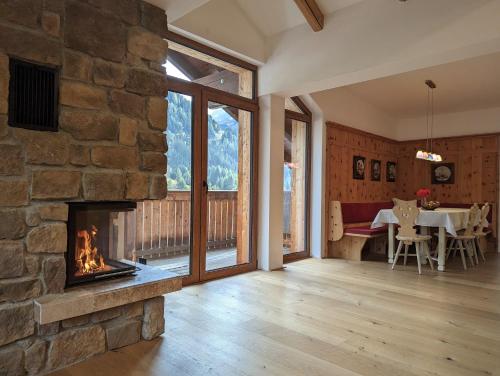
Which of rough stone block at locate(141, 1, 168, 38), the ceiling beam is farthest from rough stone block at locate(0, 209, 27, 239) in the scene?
the ceiling beam

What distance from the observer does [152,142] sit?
2648 mm

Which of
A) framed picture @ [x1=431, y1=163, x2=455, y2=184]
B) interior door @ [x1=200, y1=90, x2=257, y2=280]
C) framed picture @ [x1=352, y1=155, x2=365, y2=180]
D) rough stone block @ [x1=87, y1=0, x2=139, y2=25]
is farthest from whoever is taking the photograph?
framed picture @ [x1=431, y1=163, x2=455, y2=184]

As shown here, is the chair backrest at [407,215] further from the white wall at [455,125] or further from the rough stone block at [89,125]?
the rough stone block at [89,125]

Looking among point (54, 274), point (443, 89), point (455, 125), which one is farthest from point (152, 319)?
point (455, 125)

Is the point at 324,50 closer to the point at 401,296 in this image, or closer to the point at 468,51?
the point at 468,51

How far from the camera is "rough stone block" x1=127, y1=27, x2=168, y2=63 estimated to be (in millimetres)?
2518

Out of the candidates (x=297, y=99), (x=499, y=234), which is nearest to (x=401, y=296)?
(x=297, y=99)

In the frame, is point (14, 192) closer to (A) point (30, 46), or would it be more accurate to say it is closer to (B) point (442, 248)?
(A) point (30, 46)

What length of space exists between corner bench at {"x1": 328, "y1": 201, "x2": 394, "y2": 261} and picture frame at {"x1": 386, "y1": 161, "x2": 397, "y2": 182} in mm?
1814

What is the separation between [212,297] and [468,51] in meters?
3.35

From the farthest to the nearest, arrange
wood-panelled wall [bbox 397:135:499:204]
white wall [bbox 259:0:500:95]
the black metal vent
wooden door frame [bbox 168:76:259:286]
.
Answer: wood-panelled wall [bbox 397:135:499:204] < wooden door frame [bbox 168:76:259:286] < white wall [bbox 259:0:500:95] < the black metal vent

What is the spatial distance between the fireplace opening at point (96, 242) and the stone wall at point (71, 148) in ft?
0.27

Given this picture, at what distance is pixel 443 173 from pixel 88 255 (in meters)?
7.37

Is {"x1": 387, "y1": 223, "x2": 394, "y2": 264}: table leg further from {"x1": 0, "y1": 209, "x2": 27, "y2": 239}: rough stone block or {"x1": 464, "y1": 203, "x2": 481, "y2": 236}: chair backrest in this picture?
{"x1": 0, "y1": 209, "x2": 27, "y2": 239}: rough stone block
